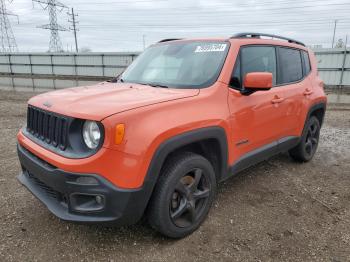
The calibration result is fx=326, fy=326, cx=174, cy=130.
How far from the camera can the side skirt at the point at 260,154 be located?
11.6ft

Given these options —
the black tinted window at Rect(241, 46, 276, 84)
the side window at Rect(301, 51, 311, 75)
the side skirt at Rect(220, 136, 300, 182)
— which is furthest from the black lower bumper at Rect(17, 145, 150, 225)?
the side window at Rect(301, 51, 311, 75)

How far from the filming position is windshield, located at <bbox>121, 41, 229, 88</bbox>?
337 cm

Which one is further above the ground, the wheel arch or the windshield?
the windshield

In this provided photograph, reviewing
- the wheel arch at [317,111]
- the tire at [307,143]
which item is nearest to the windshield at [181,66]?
the wheel arch at [317,111]

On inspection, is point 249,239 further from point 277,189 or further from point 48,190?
point 48,190

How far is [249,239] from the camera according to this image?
10.2ft

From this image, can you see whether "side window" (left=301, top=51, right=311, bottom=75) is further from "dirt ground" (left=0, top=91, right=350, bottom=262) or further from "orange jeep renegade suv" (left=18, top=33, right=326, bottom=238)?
"dirt ground" (left=0, top=91, right=350, bottom=262)

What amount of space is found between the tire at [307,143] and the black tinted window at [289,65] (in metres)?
0.82

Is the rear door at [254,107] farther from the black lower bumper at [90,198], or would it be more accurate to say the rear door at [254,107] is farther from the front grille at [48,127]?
the front grille at [48,127]

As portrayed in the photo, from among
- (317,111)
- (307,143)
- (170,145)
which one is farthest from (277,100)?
(170,145)

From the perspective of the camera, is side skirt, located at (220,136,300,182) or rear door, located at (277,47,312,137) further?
rear door, located at (277,47,312,137)

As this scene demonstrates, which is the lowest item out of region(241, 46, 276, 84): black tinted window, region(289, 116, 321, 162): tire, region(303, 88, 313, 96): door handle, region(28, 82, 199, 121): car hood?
region(289, 116, 321, 162): tire

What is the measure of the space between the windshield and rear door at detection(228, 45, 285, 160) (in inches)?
9.9

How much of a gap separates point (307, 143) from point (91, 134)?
3.87 m
